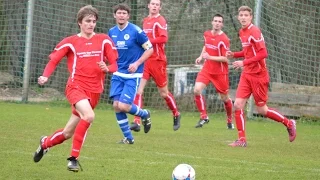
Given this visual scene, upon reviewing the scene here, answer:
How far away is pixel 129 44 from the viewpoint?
11.5 m

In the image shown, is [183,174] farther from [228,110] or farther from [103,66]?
[228,110]

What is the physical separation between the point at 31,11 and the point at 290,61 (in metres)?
6.75

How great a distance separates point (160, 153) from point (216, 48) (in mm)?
5177

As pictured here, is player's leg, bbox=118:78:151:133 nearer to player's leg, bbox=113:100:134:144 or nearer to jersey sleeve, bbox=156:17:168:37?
player's leg, bbox=113:100:134:144

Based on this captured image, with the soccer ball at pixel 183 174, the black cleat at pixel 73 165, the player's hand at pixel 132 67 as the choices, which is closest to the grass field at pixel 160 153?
the black cleat at pixel 73 165

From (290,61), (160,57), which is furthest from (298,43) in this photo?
(160,57)

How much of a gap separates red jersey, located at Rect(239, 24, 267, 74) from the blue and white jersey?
1.51 m

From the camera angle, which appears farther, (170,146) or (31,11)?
(31,11)

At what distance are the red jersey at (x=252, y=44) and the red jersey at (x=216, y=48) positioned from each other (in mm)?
3152

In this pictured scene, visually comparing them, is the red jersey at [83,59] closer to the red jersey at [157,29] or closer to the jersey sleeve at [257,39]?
the jersey sleeve at [257,39]

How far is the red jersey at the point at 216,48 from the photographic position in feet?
49.4

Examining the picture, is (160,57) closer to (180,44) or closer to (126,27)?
(126,27)

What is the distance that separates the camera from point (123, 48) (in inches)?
452

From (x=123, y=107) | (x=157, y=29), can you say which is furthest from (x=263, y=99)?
(x=157, y=29)
